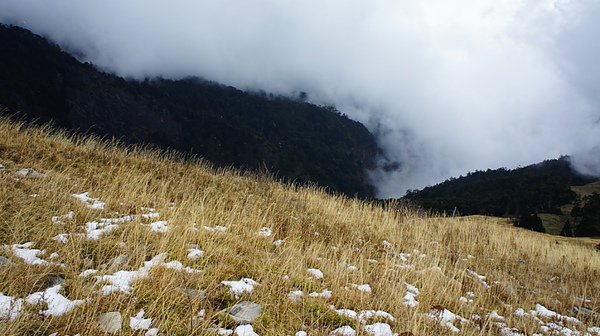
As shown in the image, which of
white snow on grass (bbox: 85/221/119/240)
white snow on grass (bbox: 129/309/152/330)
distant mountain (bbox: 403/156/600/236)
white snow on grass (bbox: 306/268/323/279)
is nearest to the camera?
white snow on grass (bbox: 129/309/152/330)

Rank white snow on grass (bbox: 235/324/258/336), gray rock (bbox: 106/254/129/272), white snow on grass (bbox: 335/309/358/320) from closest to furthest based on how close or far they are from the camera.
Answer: white snow on grass (bbox: 235/324/258/336) → white snow on grass (bbox: 335/309/358/320) → gray rock (bbox: 106/254/129/272)

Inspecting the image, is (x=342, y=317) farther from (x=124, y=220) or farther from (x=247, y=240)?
(x=124, y=220)

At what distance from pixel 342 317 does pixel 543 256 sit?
9322mm

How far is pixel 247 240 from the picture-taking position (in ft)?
17.6

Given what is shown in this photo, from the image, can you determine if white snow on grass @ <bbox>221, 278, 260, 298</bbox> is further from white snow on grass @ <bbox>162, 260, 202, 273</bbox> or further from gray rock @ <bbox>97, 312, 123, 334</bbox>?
gray rock @ <bbox>97, 312, 123, 334</bbox>

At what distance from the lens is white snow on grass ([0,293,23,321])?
2598 millimetres

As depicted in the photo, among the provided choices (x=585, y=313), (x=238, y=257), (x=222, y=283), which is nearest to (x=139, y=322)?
(x=222, y=283)

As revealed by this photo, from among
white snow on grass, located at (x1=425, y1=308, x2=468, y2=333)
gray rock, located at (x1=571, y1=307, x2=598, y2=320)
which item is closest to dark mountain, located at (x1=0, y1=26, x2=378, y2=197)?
gray rock, located at (x1=571, y1=307, x2=598, y2=320)

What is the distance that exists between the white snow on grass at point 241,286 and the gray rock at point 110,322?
1.11 meters

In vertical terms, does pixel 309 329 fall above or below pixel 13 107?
above

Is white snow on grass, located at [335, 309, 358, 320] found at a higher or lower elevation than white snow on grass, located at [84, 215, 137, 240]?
higher

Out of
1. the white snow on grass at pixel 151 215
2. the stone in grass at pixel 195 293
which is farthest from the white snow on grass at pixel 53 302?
the white snow on grass at pixel 151 215

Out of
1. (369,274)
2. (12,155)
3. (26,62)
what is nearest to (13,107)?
(26,62)

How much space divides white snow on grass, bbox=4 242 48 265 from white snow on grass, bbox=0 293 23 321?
26.5 inches
